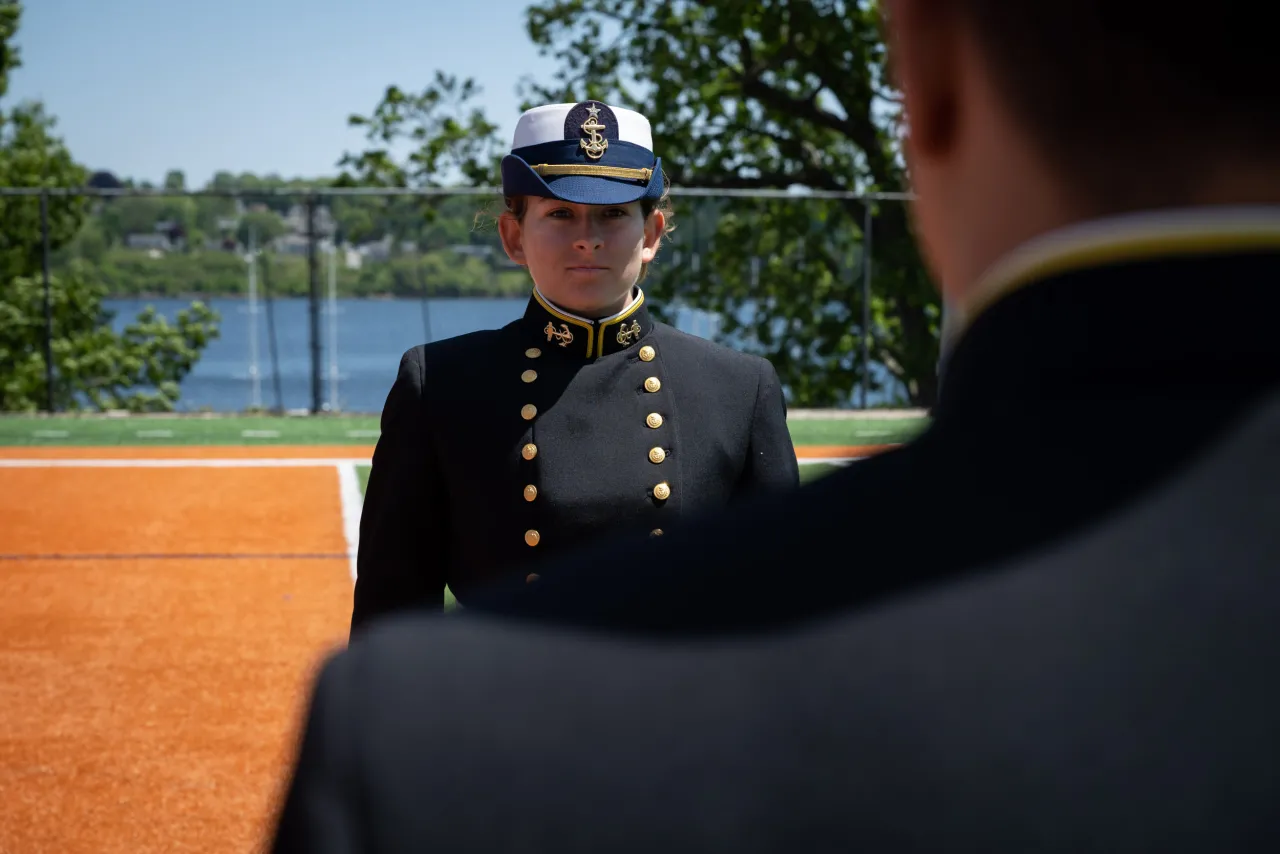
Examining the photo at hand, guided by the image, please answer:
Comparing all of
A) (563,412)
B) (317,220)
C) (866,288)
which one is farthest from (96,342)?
(563,412)

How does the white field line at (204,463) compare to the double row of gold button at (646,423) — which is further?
the white field line at (204,463)

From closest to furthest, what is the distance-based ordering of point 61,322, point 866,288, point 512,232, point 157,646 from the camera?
point 512,232 < point 157,646 < point 866,288 < point 61,322

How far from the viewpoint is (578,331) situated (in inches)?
113

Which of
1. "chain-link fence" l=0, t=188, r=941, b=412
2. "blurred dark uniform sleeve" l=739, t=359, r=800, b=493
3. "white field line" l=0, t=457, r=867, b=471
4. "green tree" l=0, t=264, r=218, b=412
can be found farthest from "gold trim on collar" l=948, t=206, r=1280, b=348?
"green tree" l=0, t=264, r=218, b=412

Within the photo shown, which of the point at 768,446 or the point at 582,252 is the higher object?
the point at 582,252

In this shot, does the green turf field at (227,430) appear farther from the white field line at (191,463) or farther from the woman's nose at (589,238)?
the woman's nose at (589,238)

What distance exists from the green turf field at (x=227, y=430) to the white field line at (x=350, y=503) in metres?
1.66

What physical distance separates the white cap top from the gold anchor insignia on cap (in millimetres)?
47

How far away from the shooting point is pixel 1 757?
501 centimetres

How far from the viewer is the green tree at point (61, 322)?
647 inches

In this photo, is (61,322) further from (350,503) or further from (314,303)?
(350,503)

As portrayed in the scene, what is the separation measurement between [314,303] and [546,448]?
1198 centimetres

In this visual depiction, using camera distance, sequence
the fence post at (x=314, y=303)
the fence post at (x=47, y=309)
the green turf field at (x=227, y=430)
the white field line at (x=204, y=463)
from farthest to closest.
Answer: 1. the fence post at (x=47, y=309)
2. the fence post at (x=314, y=303)
3. the green turf field at (x=227, y=430)
4. the white field line at (x=204, y=463)

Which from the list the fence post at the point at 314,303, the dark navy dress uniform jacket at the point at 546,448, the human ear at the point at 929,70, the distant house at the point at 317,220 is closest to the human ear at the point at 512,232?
the dark navy dress uniform jacket at the point at 546,448
